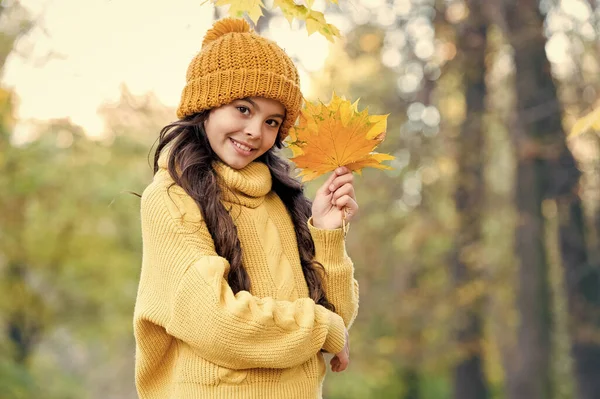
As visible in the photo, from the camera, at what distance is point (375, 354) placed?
639 inches

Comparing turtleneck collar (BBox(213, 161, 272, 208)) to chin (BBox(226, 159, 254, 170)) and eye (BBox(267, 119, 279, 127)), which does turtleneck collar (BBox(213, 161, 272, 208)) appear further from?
eye (BBox(267, 119, 279, 127))

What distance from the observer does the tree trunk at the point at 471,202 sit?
1170cm

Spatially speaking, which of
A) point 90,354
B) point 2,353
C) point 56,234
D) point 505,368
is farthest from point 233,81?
point 90,354

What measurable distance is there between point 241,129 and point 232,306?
618 millimetres

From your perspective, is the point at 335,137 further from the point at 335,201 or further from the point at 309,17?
the point at 309,17

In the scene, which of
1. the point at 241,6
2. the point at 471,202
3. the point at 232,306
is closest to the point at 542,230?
the point at 471,202

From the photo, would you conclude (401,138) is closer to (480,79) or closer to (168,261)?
(480,79)

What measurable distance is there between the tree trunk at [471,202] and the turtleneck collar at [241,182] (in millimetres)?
8851

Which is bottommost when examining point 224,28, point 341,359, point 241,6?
point 341,359

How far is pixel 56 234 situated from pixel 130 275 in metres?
1.64

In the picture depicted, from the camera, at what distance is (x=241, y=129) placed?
9.02 feet

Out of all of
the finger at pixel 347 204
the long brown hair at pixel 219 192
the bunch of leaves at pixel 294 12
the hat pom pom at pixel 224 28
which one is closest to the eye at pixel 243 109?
the long brown hair at pixel 219 192

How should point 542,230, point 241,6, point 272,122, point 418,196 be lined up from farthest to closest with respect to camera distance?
point 418,196 < point 542,230 < point 241,6 < point 272,122

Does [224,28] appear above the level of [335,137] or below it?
above
